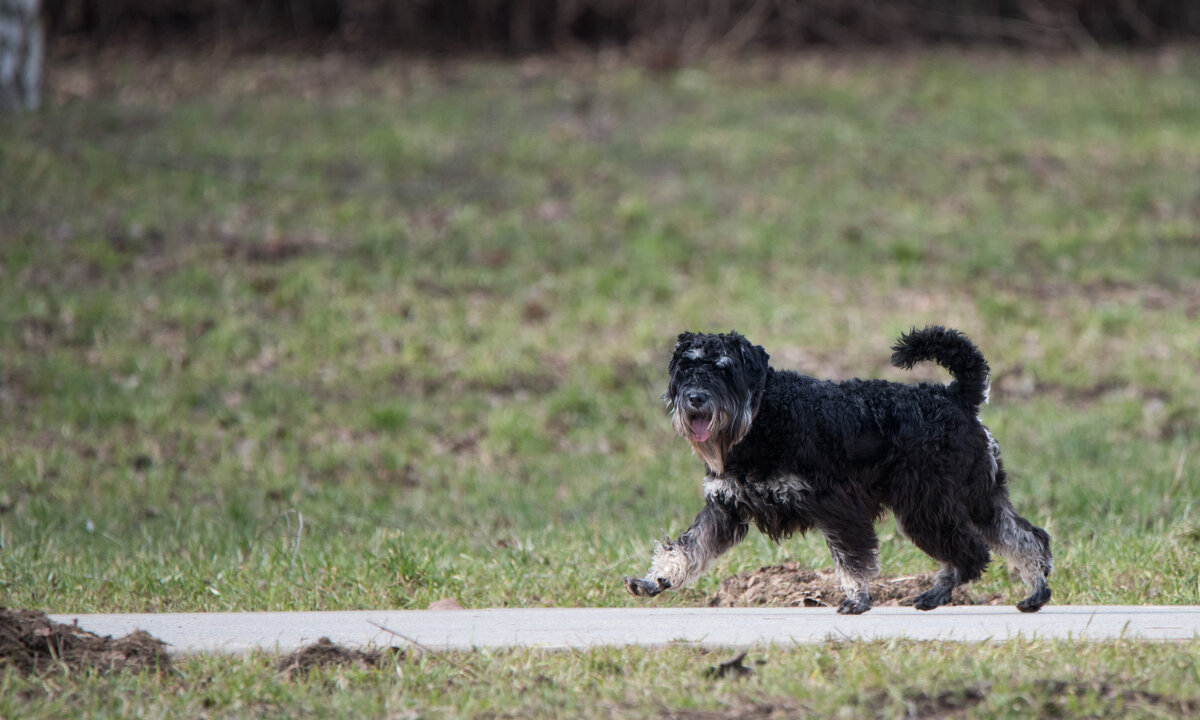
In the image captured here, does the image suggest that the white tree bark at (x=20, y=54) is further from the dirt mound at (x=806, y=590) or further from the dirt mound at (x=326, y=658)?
the dirt mound at (x=326, y=658)

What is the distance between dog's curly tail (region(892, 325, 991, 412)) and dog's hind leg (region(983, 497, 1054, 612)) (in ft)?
1.53

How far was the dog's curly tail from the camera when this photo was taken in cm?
557

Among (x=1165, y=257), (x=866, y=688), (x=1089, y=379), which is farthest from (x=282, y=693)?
(x=1165, y=257)

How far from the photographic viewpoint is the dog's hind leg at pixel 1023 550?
18.0 ft

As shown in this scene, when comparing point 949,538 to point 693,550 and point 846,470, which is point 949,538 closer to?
point 846,470

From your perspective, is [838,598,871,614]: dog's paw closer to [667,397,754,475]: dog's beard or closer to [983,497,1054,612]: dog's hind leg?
[983,497,1054,612]: dog's hind leg

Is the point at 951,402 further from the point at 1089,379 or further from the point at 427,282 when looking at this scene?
the point at 427,282

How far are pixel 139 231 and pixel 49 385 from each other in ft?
12.2

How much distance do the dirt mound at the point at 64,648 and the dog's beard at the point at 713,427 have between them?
2127mm

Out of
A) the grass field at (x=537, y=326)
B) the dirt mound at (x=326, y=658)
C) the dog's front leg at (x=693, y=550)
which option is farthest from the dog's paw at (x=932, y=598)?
the dirt mound at (x=326, y=658)

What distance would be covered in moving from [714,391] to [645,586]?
847 mm

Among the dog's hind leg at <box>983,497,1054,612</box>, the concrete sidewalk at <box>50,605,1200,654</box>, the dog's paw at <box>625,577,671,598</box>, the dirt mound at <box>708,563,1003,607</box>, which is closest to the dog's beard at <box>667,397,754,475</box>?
the dog's paw at <box>625,577,671,598</box>

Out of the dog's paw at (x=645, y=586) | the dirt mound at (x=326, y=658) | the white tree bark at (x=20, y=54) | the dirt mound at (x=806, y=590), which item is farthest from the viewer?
the white tree bark at (x=20, y=54)

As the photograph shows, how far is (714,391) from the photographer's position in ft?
16.9
